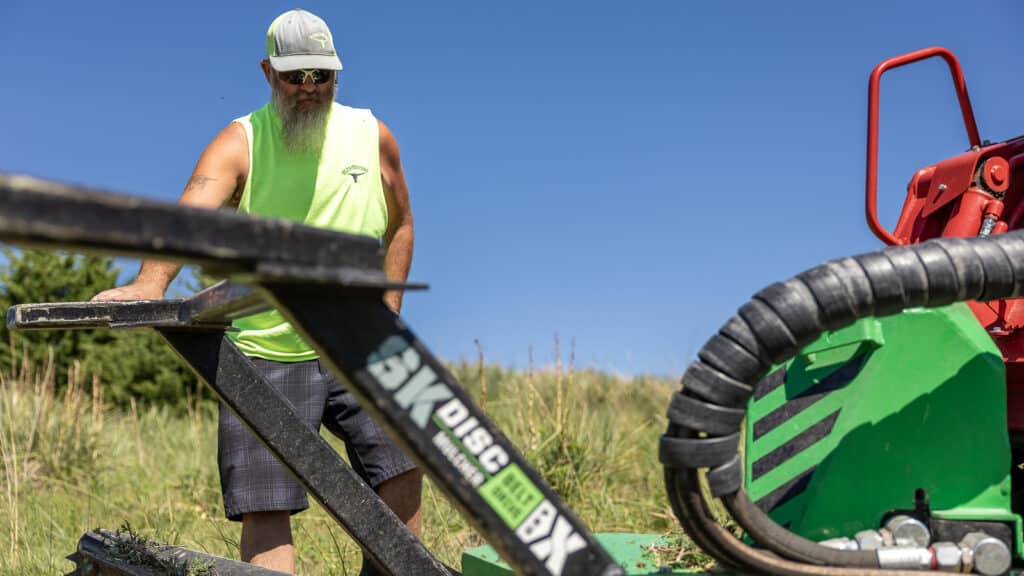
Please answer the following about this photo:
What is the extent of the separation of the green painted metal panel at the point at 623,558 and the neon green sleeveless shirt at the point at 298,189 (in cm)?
106

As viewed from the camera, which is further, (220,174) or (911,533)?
(220,174)

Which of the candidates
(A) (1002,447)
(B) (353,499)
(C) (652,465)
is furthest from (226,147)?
(C) (652,465)

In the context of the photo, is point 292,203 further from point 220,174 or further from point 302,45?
point 302,45

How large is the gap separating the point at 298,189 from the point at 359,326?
1.86 metres

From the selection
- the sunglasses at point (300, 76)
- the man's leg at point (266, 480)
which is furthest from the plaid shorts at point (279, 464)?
the sunglasses at point (300, 76)

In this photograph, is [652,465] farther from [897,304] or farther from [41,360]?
[41,360]

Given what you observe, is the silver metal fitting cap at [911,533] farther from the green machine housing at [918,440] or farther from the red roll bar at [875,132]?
the red roll bar at [875,132]

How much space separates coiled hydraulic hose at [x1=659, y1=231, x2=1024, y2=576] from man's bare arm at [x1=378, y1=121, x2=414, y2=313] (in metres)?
1.93

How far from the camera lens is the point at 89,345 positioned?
10.9 meters

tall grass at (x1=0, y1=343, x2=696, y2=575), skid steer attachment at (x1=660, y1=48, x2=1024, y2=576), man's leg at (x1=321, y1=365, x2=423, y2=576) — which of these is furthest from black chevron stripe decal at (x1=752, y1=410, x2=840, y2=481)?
tall grass at (x1=0, y1=343, x2=696, y2=575)

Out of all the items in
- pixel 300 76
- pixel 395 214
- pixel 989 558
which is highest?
pixel 300 76

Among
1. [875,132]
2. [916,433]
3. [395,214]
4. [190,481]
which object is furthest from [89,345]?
[916,433]

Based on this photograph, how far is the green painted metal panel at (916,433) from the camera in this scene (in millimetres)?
2002

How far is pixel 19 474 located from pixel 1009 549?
6.34 m
